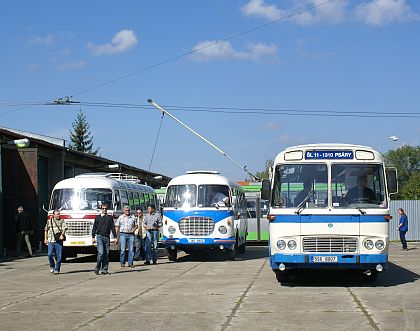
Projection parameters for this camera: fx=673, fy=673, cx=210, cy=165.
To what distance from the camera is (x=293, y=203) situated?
14062 mm

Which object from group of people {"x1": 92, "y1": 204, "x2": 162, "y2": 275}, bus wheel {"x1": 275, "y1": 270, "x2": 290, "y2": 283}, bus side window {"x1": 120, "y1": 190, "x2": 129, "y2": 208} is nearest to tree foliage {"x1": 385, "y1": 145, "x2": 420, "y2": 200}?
bus side window {"x1": 120, "y1": 190, "x2": 129, "y2": 208}

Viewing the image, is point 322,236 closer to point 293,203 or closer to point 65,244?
point 293,203

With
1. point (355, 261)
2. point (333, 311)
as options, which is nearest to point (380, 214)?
point (355, 261)

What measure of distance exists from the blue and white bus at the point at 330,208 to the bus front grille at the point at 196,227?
25.3 ft

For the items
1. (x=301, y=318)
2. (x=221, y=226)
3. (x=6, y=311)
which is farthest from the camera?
(x=221, y=226)

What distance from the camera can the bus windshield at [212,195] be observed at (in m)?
22.7

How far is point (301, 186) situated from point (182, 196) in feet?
29.9

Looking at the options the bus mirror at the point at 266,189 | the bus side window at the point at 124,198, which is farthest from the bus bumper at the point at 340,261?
the bus side window at the point at 124,198

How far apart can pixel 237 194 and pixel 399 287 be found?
11.4 metres

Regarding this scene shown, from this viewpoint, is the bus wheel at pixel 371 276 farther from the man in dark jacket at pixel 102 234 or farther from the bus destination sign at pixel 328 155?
Result: the man in dark jacket at pixel 102 234

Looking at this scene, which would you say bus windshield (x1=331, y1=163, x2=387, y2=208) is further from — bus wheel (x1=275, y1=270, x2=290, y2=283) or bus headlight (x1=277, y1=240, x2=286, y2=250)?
bus wheel (x1=275, y1=270, x2=290, y2=283)

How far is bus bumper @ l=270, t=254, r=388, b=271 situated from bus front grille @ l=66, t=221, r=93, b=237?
1015cm

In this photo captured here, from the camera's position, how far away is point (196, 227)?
72.9 feet

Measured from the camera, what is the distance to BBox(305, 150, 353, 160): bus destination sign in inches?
565
